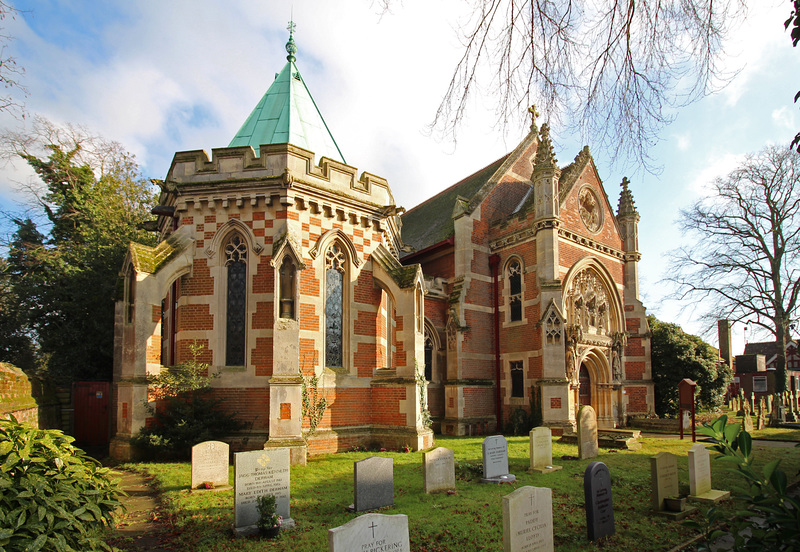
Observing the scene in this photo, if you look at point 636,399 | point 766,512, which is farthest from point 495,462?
point 636,399

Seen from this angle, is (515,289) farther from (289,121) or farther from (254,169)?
(254,169)

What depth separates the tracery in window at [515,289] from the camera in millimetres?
19469

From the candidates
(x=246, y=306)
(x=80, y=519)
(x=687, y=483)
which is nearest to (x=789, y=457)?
(x=687, y=483)

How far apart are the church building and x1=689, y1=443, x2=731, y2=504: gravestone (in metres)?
6.64

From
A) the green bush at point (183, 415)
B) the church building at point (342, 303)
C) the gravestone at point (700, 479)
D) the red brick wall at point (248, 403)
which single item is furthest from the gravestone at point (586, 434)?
the green bush at point (183, 415)

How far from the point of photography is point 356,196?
1483cm

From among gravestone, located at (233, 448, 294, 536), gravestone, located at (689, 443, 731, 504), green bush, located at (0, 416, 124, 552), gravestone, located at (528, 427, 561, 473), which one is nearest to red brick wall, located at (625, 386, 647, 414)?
gravestone, located at (528, 427, 561, 473)

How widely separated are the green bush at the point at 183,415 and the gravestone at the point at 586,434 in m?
8.65

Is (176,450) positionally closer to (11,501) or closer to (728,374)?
(11,501)

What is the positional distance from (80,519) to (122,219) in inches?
773

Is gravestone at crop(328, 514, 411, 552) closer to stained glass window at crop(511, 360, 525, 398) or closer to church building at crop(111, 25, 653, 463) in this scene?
church building at crop(111, 25, 653, 463)

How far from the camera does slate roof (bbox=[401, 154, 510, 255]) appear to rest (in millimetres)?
22327

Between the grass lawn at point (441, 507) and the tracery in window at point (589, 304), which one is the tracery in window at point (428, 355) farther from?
the grass lawn at point (441, 507)

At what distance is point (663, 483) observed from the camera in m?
8.34
